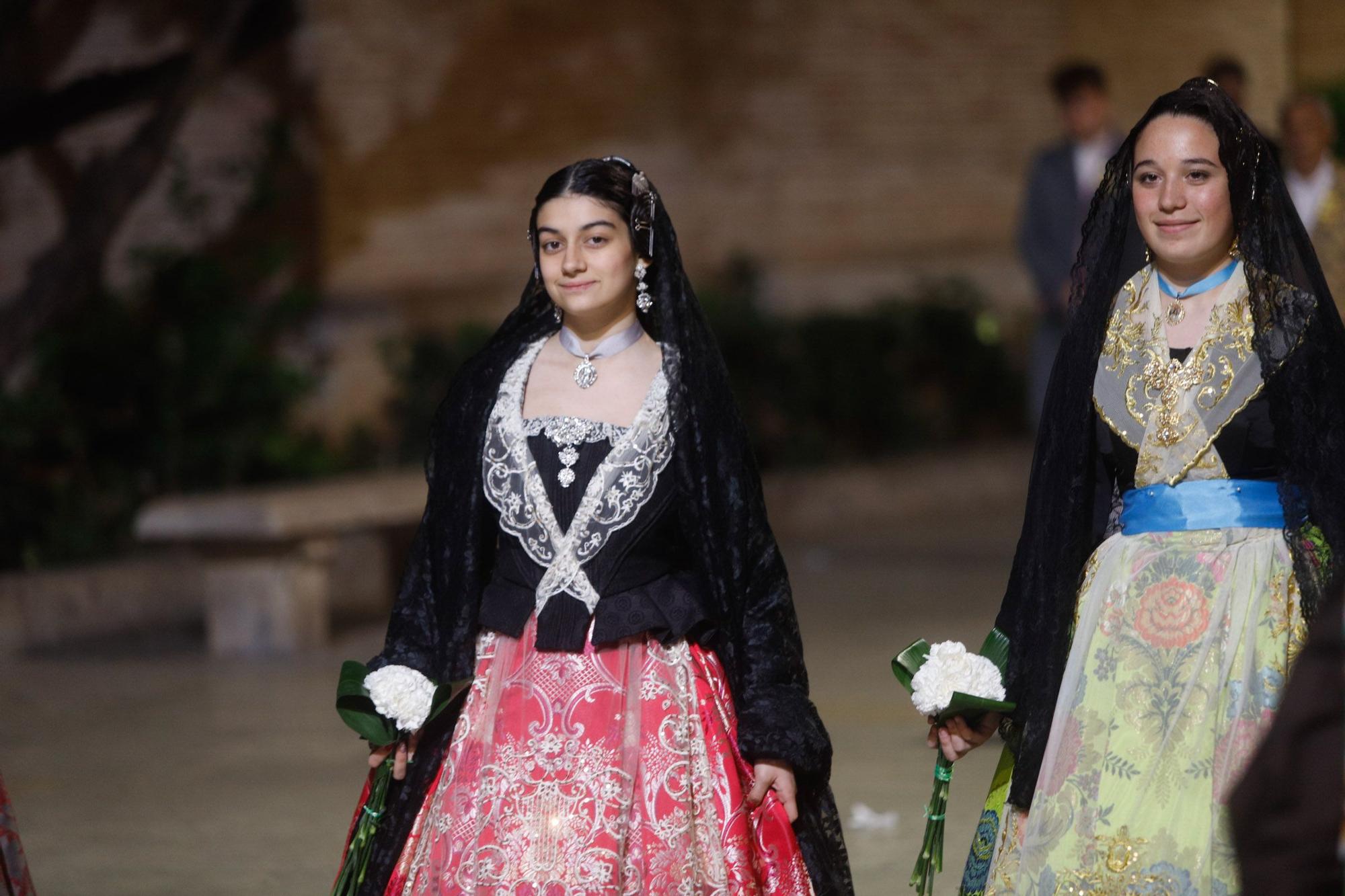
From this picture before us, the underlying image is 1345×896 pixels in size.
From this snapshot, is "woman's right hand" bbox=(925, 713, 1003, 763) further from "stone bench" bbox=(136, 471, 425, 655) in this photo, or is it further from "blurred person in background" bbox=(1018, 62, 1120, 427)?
"stone bench" bbox=(136, 471, 425, 655)

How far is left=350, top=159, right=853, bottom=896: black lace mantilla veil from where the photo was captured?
3.67 meters

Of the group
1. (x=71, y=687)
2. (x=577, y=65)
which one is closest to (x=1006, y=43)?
(x=577, y=65)

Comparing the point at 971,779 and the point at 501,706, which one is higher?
the point at 501,706

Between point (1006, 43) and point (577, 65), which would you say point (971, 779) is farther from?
point (1006, 43)

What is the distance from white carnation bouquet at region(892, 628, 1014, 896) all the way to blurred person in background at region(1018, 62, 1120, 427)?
3.87 metres

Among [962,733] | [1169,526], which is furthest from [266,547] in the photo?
[1169,526]

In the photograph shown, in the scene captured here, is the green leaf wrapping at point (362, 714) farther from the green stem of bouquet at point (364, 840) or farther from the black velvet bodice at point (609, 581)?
the black velvet bodice at point (609, 581)

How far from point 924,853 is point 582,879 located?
2.06ft

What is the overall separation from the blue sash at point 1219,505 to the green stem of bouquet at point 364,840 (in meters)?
1.43

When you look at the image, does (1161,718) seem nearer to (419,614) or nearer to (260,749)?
(419,614)

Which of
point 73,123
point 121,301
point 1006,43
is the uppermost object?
point 1006,43

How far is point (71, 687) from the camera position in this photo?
7.52m

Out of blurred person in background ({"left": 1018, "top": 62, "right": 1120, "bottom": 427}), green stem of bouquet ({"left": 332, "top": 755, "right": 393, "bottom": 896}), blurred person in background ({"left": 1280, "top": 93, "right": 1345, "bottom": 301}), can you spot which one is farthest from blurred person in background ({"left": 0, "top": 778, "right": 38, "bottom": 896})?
blurred person in background ({"left": 1280, "top": 93, "right": 1345, "bottom": 301})

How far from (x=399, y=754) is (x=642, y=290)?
948 mm
